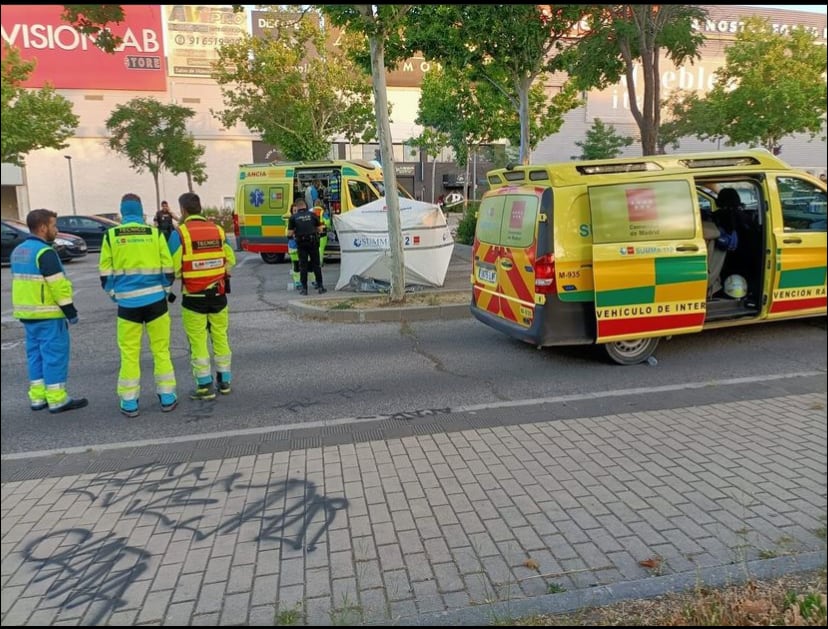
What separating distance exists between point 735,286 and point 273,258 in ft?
41.7

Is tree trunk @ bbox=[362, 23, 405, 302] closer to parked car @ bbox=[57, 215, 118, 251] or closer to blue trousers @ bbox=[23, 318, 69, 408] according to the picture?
blue trousers @ bbox=[23, 318, 69, 408]

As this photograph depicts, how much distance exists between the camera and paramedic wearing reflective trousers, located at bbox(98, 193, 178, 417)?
4.91 metres

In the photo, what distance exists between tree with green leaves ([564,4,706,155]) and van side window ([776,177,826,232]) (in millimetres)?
4106

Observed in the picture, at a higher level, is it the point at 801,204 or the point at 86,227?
the point at 86,227

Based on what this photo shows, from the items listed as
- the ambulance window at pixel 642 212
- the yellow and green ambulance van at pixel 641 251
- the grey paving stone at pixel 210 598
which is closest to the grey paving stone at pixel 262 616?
the grey paving stone at pixel 210 598

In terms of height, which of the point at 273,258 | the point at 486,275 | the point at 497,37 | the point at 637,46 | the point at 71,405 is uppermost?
the point at 497,37

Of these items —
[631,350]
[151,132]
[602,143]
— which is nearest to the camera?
[631,350]

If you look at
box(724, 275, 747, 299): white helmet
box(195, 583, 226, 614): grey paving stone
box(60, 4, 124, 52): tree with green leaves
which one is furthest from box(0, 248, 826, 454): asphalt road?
box(60, 4, 124, 52): tree with green leaves

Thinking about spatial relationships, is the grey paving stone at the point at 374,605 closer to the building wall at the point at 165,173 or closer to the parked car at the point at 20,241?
the parked car at the point at 20,241

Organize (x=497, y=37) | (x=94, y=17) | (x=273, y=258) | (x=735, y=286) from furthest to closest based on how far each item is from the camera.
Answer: (x=273, y=258) < (x=497, y=37) < (x=735, y=286) < (x=94, y=17)

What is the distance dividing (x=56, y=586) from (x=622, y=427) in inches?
153

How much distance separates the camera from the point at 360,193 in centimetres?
1544

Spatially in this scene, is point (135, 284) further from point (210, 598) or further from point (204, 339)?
point (210, 598)

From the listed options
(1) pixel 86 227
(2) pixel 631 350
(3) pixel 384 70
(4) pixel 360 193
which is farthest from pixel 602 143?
(2) pixel 631 350
